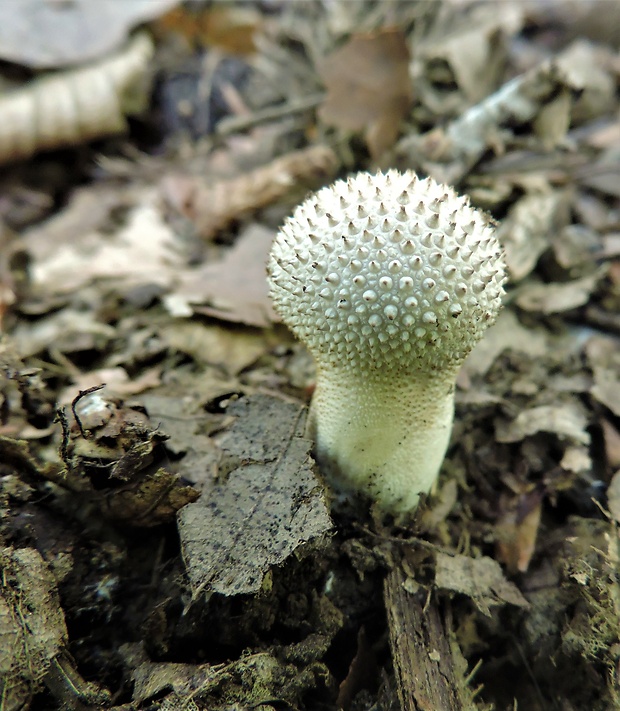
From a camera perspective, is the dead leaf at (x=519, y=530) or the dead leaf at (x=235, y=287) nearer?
the dead leaf at (x=519, y=530)

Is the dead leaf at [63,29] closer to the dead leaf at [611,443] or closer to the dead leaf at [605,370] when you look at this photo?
the dead leaf at [605,370]

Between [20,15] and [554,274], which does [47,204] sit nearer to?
[20,15]

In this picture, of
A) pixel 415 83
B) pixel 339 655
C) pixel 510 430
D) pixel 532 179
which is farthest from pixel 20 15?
pixel 339 655

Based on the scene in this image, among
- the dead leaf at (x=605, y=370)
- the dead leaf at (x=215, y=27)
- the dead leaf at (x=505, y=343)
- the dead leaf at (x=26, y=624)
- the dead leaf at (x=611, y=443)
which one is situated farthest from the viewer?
the dead leaf at (x=215, y=27)

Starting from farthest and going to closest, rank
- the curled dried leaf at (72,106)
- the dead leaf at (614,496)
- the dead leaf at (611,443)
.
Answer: the curled dried leaf at (72,106) → the dead leaf at (611,443) → the dead leaf at (614,496)

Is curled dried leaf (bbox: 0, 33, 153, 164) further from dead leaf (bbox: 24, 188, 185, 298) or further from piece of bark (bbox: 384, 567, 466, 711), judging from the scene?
piece of bark (bbox: 384, 567, 466, 711)

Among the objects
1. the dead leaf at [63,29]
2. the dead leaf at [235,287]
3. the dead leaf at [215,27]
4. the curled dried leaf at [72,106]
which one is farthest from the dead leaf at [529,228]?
the dead leaf at [63,29]

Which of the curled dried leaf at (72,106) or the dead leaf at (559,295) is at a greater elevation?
the curled dried leaf at (72,106)

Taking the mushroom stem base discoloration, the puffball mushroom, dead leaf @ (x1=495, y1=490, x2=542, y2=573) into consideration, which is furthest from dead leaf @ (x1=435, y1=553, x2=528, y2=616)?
the puffball mushroom
